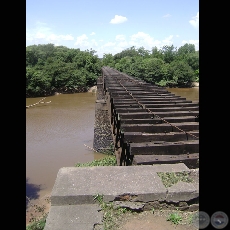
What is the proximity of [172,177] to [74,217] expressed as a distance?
0.92m

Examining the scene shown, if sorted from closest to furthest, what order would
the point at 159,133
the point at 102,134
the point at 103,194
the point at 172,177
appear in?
the point at 103,194 → the point at 172,177 → the point at 159,133 → the point at 102,134

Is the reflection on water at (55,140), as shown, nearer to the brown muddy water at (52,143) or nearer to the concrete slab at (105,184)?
the brown muddy water at (52,143)

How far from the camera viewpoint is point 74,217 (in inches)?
80.7

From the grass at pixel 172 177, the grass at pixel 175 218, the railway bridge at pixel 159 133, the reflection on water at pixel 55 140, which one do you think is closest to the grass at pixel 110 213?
the grass at pixel 175 218

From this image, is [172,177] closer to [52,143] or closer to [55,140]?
[52,143]

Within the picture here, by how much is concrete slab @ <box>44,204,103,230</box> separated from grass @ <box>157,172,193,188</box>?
63 cm

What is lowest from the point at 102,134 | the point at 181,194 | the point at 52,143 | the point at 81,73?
the point at 52,143

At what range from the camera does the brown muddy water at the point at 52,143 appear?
9.50 meters

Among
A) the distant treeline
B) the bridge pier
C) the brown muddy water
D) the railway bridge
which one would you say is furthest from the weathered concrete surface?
the distant treeline

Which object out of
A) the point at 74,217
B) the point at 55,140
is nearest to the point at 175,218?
the point at 74,217
